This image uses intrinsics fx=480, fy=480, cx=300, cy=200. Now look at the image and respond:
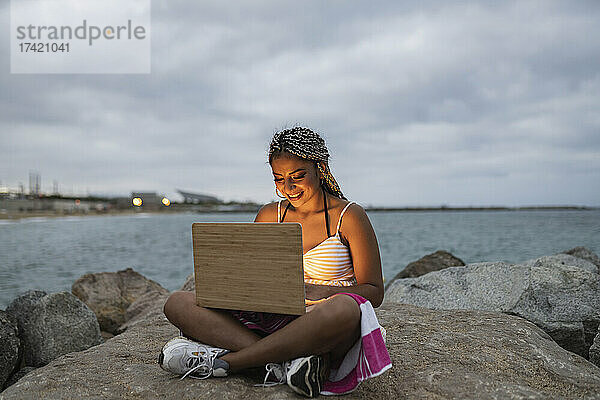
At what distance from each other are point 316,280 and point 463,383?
1165 mm

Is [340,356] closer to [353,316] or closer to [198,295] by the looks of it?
[353,316]

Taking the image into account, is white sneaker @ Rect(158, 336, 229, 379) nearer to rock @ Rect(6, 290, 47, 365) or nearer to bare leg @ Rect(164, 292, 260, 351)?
bare leg @ Rect(164, 292, 260, 351)

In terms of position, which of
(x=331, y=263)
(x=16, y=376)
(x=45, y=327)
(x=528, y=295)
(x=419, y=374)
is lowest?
(x=16, y=376)

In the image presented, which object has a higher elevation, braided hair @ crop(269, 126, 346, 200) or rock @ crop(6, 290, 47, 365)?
braided hair @ crop(269, 126, 346, 200)

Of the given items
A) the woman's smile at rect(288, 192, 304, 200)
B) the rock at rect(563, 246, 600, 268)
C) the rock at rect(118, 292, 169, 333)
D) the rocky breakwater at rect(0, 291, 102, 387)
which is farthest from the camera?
the rock at rect(563, 246, 600, 268)

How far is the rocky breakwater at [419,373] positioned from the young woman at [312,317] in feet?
0.51

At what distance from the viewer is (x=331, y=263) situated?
11.1ft

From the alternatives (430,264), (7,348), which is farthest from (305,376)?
(430,264)

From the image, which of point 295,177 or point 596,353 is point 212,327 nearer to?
point 295,177

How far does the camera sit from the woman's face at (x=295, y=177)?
336 centimetres

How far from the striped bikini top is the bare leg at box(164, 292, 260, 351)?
62 cm

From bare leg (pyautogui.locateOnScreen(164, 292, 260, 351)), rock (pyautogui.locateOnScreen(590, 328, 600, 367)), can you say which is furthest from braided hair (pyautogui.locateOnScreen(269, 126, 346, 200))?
rock (pyautogui.locateOnScreen(590, 328, 600, 367))

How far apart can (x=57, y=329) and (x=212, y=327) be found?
3.13 metres

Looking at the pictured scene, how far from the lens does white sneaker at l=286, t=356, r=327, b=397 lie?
282 cm
